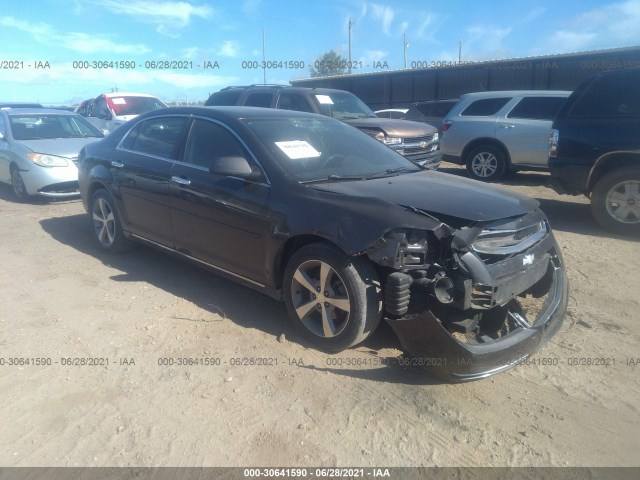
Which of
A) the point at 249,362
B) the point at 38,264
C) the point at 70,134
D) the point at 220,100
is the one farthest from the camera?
the point at 220,100

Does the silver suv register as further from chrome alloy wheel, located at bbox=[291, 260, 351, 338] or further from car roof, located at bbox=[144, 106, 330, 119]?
chrome alloy wheel, located at bbox=[291, 260, 351, 338]

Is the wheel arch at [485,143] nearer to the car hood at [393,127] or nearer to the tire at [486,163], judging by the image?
the tire at [486,163]

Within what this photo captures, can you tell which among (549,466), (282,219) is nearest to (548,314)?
(549,466)

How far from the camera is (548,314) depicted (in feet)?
11.0

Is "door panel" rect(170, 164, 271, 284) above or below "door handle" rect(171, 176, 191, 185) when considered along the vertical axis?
below

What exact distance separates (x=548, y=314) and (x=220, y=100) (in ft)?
27.9

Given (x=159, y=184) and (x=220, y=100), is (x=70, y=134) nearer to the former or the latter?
(x=220, y=100)

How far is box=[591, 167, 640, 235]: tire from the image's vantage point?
6.35 metres

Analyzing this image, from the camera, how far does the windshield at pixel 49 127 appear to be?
352 inches

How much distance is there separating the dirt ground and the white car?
31.2ft

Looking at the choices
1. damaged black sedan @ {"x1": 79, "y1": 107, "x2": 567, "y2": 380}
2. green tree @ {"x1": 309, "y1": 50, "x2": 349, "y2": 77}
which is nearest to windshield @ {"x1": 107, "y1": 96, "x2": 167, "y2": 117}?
damaged black sedan @ {"x1": 79, "y1": 107, "x2": 567, "y2": 380}

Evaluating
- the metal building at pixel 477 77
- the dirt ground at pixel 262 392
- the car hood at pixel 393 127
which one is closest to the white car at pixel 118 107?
the car hood at pixel 393 127

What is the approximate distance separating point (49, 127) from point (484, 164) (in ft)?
27.9

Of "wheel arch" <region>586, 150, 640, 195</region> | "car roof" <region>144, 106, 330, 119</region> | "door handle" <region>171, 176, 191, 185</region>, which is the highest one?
"car roof" <region>144, 106, 330, 119</region>
